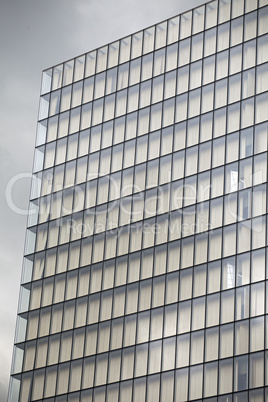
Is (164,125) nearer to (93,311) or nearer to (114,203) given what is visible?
(114,203)

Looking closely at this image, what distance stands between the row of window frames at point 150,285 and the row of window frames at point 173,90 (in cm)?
1612

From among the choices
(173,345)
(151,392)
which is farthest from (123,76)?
(151,392)

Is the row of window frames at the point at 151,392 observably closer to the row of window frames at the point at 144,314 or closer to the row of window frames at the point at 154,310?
the row of window frames at the point at 144,314

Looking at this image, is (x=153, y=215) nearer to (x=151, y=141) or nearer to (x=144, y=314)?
(x=151, y=141)

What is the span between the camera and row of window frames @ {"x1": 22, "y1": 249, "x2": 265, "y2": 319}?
9094 cm

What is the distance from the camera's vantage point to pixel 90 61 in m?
114

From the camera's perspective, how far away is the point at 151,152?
103562 mm

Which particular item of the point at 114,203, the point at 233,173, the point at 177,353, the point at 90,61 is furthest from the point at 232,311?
the point at 90,61

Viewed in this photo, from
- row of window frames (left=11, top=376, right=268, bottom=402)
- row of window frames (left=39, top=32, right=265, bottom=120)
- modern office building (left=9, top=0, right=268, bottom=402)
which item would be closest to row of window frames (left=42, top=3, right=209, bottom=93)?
modern office building (left=9, top=0, right=268, bottom=402)

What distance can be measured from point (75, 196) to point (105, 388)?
21.3 metres

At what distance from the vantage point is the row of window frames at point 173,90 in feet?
322

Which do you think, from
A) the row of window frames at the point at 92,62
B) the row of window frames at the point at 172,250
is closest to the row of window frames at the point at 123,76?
the row of window frames at the point at 92,62

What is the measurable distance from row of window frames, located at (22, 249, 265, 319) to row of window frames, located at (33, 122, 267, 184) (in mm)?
9932

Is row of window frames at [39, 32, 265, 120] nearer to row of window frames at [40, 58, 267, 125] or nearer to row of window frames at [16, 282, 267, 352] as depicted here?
row of window frames at [40, 58, 267, 125]
